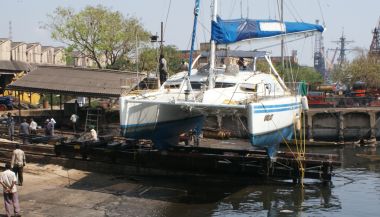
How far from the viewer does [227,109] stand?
16891 mm

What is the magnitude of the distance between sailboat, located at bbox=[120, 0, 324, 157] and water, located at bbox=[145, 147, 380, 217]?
1643mm

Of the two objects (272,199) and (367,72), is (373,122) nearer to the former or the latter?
(272,199)

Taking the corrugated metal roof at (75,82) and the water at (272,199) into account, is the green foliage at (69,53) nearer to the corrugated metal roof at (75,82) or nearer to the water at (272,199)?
the corrugated metal roof at (75,82)

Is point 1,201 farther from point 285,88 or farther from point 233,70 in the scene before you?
point 285,88

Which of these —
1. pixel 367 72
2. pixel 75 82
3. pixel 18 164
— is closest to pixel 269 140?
pixel 18 164

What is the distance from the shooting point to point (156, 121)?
19281 millimetres

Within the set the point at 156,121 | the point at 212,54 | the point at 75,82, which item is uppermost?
the point at 212,54

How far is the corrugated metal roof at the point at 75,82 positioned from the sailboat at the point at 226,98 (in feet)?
23.0

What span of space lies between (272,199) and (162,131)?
4927 mm

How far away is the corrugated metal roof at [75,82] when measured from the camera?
89.8 feet

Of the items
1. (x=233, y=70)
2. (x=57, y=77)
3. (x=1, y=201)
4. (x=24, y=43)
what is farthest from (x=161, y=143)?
(x=24, y=43)

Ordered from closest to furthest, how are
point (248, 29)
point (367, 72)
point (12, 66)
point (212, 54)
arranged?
point (212, 54) → point (248, 29) → point (12, 66) → point (367, 72)

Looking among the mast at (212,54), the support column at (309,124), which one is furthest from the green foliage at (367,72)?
the mast at (212,54)

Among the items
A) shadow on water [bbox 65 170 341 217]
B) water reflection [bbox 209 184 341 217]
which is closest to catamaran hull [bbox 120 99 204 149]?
shadow on water [bbox 65 170 341 217]
